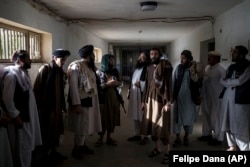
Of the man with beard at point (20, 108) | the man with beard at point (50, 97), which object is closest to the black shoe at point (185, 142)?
the man with beard at point (50, 97)

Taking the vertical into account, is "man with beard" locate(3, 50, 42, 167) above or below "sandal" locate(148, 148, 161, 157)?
above

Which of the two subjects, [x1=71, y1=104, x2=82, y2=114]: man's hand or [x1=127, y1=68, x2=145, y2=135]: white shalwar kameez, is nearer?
[x1=71, y1=104, x2=82, y2=114]: man's hand

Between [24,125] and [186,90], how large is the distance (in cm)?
220

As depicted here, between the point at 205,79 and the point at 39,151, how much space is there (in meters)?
2.55

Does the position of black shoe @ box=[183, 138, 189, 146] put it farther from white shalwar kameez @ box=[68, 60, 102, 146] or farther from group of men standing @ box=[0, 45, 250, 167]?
white shalwar kameez @ box=[68, 60, 102, 146]

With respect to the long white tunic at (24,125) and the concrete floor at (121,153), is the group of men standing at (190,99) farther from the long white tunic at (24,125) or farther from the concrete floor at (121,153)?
the long white tunic at (24,125)

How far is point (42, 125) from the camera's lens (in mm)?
2855

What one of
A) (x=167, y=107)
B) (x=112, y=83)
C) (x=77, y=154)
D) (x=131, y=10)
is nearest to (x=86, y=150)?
(x=77, y=154)

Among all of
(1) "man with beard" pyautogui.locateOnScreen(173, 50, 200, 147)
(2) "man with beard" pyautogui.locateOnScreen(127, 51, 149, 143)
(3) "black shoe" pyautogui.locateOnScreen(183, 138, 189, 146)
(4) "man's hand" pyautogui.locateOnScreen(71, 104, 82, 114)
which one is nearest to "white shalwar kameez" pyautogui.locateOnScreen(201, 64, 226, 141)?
(1) "man with beard" pyautogui.locateOnScreen(173, 50, 200, 147)

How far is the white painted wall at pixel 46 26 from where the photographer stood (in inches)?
115

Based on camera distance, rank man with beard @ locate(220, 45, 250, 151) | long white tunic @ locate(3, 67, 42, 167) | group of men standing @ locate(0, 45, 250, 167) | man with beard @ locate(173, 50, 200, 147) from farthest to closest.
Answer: man with beard @ locate(173, 50, 200, 147)
man with beard @ locate(220, 45, 250, 151)
group of men standing @ locate(0, 45, 250, 167)
long white tunic @ locate(3, 67, 42, 167)

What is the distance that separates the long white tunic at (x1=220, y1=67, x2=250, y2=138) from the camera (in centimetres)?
292

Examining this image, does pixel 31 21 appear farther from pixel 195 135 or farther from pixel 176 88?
pixel 195 135

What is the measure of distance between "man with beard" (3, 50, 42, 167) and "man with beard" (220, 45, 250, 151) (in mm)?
2282
